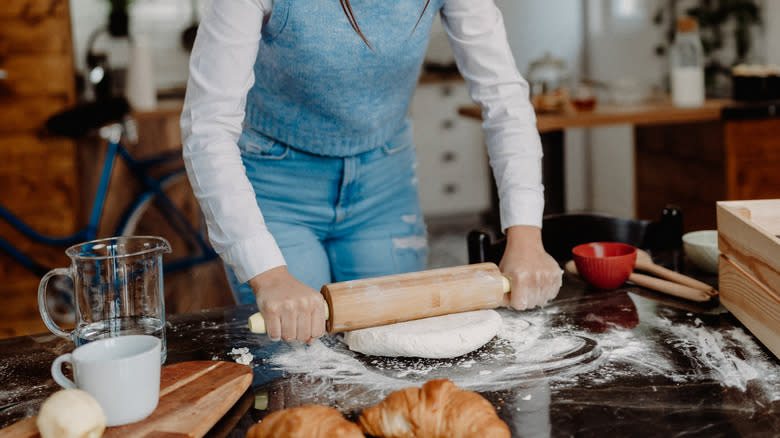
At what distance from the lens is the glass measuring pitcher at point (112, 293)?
92 centimetres

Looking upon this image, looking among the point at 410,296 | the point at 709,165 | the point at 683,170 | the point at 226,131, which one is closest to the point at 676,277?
the point at 410,296

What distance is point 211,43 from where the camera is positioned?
1.07 meters

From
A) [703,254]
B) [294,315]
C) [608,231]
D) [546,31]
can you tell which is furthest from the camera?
[546,31]

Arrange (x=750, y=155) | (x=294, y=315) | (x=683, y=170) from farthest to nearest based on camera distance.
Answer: (x=683, y=170)
(x=750, y=155)
(x=294, y=315)

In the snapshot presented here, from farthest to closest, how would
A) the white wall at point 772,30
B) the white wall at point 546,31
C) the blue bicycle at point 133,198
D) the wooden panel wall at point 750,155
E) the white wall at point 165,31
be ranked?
the white wall at point 546,31 < the white wall at point 165,31 < the white wall at point 772,30 < the blue bicycle at point 133,198 < the wooden panel wall at point 750,155

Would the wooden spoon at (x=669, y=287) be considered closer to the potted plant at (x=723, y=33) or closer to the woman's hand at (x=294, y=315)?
the woman's hand at (x=294, y=315)

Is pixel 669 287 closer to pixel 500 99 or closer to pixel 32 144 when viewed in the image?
pixel 500 99

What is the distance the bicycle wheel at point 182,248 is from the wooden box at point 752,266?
2.59m

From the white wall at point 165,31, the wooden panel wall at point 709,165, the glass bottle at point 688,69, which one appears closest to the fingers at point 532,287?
the wooden panel wall at point 709,165

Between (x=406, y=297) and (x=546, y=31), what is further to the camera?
(x=546, y=31)

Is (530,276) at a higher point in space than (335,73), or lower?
lower

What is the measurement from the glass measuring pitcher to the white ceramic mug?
0.14 meters

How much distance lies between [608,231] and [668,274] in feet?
1.13

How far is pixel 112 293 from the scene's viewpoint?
94 centimetres
